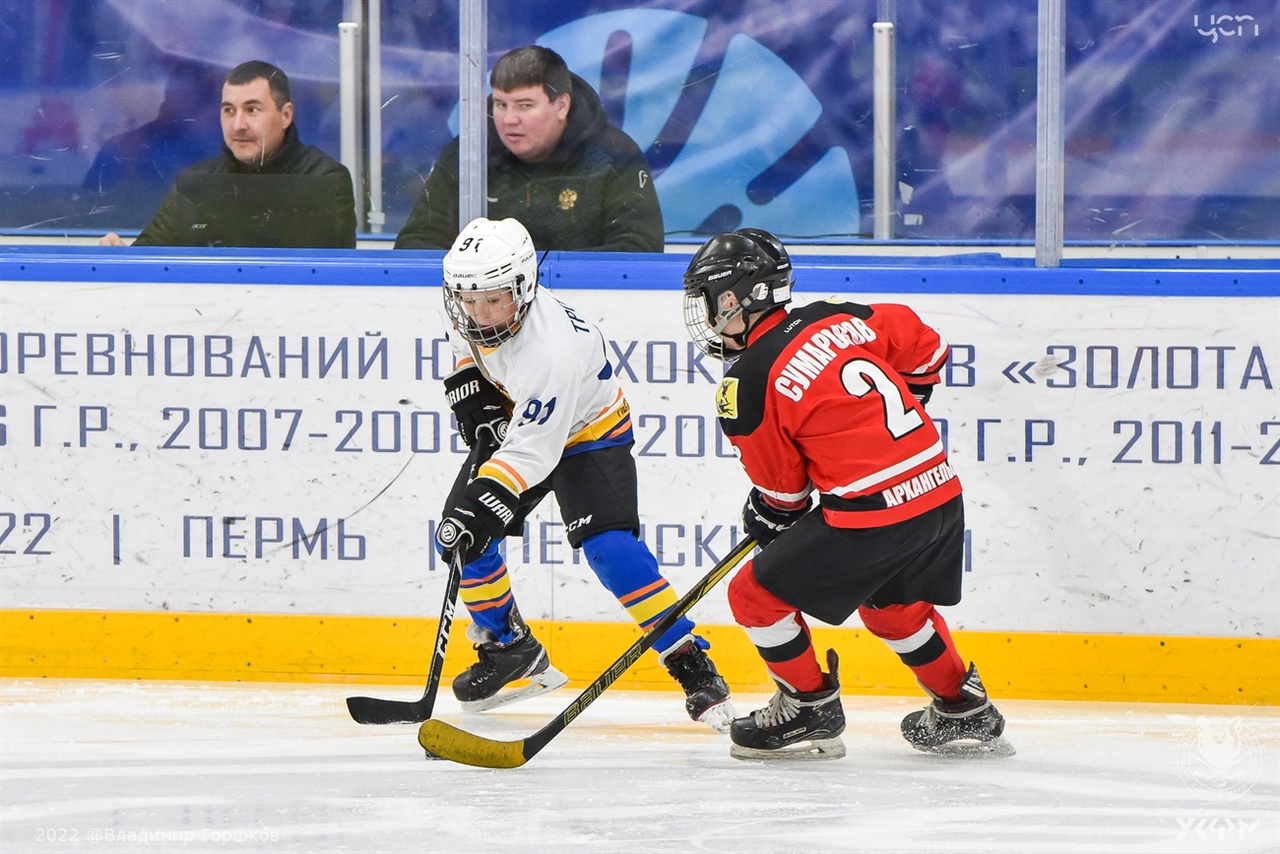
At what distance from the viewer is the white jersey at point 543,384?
3.11 metres

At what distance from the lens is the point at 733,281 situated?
2.96 meters

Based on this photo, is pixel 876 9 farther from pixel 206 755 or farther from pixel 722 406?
pixel 206 755

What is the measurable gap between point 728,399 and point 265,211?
1.58m

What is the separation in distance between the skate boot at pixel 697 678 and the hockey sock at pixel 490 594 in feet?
1.22

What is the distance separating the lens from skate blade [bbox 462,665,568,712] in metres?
3.53

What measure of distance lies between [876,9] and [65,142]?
199cm

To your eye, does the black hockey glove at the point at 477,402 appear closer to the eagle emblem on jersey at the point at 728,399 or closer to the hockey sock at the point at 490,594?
the hockey sock at the point at 490,594

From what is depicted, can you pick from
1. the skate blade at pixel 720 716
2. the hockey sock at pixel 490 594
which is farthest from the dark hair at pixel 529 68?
the skate blade at pixel 720 716

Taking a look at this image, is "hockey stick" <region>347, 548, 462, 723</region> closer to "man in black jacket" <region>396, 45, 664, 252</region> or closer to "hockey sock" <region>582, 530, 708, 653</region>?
"hockey sock" <region>582, 530, 708, 653</region>

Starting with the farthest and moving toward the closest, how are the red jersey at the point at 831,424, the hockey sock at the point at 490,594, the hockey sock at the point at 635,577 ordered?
the hockey sock at the point at 490,594 → the hockey sock at the point at 635,577 → the red jersey at the point at 831,424

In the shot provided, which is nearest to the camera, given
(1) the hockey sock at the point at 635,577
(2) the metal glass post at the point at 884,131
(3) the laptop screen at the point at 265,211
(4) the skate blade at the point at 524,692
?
(1) the hockey sock at the point at 635,577

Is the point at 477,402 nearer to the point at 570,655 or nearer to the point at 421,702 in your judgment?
the point at 421,702

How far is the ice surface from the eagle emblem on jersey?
26.3 inches

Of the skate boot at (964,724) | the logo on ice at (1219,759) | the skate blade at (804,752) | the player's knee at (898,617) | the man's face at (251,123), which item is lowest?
the logo on ice at (1219,759)
